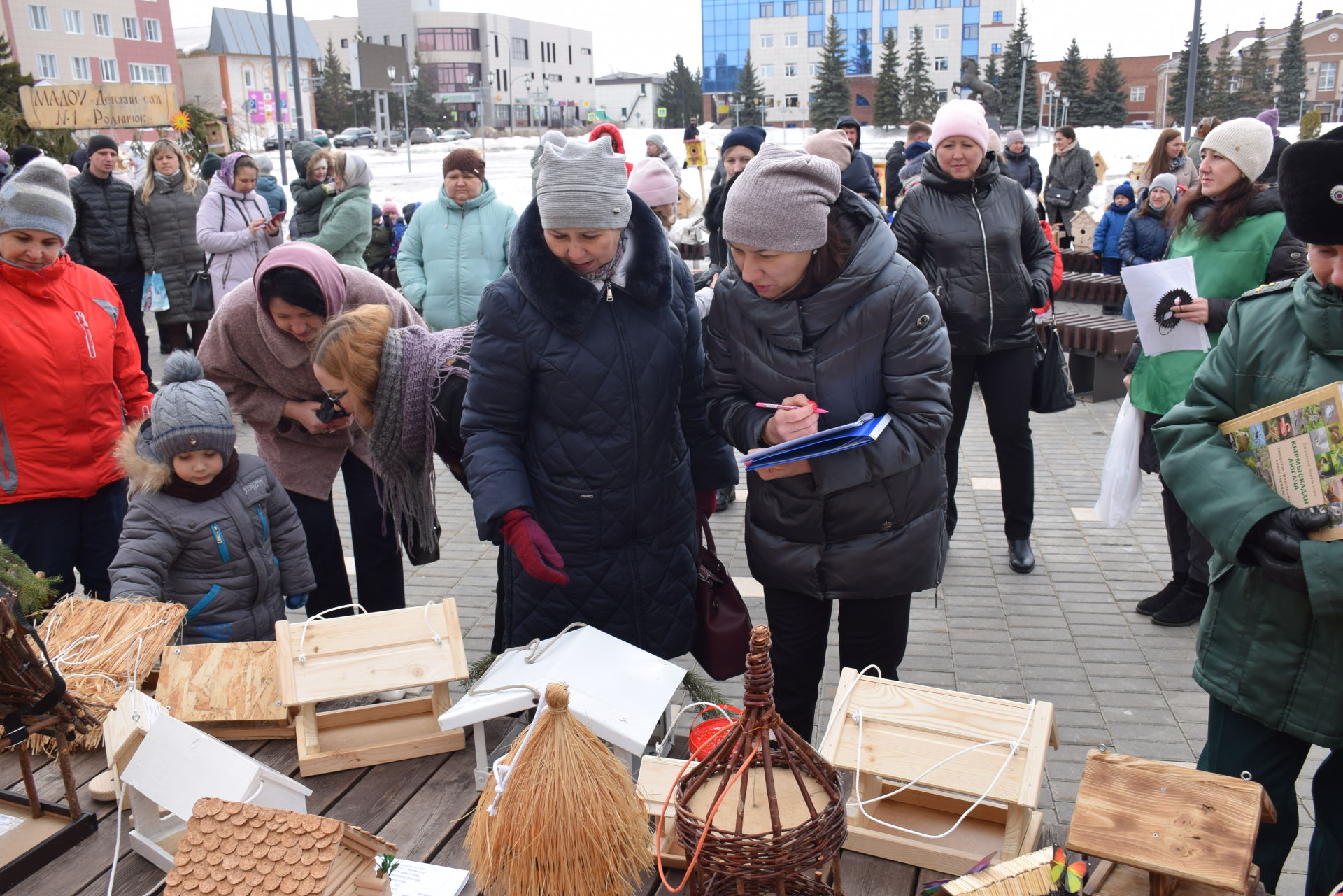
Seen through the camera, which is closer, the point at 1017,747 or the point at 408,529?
the point at 1017,747

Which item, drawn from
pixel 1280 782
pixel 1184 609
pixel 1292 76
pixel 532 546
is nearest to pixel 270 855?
pixel 532 546

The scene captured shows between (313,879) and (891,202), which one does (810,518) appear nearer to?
(313,879)

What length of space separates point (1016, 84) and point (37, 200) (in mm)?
54664

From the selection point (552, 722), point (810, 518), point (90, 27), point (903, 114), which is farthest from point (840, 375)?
point (90, 27)

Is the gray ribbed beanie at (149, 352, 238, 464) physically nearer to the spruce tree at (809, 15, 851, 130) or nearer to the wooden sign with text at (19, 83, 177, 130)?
the wooden sign with text at (19, 83, 177, 130)

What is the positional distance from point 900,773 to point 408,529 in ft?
6.06

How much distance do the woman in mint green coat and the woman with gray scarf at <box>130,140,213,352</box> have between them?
118 inches

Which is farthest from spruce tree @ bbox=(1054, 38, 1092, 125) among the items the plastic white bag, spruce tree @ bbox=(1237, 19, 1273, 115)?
the plastic white bag

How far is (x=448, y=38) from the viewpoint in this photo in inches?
3492

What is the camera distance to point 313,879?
1.47 meters

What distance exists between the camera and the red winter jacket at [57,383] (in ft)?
10.8

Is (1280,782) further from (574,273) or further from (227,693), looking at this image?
(227,693)

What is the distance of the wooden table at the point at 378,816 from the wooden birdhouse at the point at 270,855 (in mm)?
235

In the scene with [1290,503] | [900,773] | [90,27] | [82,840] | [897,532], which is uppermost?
[90,27]
